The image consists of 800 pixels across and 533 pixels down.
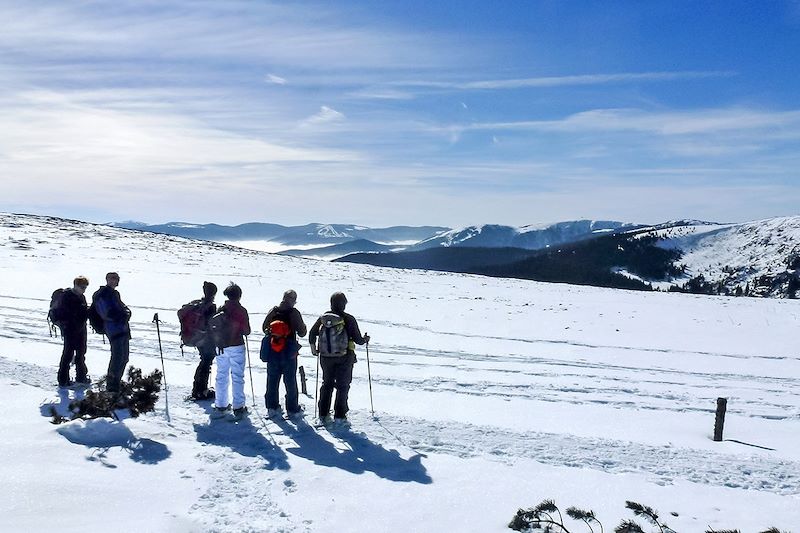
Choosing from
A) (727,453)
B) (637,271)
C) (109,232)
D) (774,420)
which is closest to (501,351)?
(774,420)

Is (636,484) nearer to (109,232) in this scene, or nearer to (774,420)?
(774,420)

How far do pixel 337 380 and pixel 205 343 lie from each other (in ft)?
8.28

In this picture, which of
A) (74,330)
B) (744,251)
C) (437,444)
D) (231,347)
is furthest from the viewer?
(744,251)

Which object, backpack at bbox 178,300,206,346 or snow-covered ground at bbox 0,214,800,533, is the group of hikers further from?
snow-covered ground at bbox 0,214,800,533

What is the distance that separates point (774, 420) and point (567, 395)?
422 cm

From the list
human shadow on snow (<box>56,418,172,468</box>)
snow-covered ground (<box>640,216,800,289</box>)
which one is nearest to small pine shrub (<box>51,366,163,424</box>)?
human shadow on snow (<box>56,418,172,468</box>)

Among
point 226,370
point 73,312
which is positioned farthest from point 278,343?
point 73,312

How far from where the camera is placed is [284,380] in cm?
941

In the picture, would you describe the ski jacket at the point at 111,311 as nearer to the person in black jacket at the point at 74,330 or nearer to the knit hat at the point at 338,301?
the person in black jacket at the point at 74,330

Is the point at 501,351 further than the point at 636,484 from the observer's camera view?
Yes

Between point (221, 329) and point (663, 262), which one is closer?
point (221, 329)

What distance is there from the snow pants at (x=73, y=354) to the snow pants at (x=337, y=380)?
4935 mm

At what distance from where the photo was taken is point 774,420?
12109 millimetres

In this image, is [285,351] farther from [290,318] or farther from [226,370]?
[226,370]
